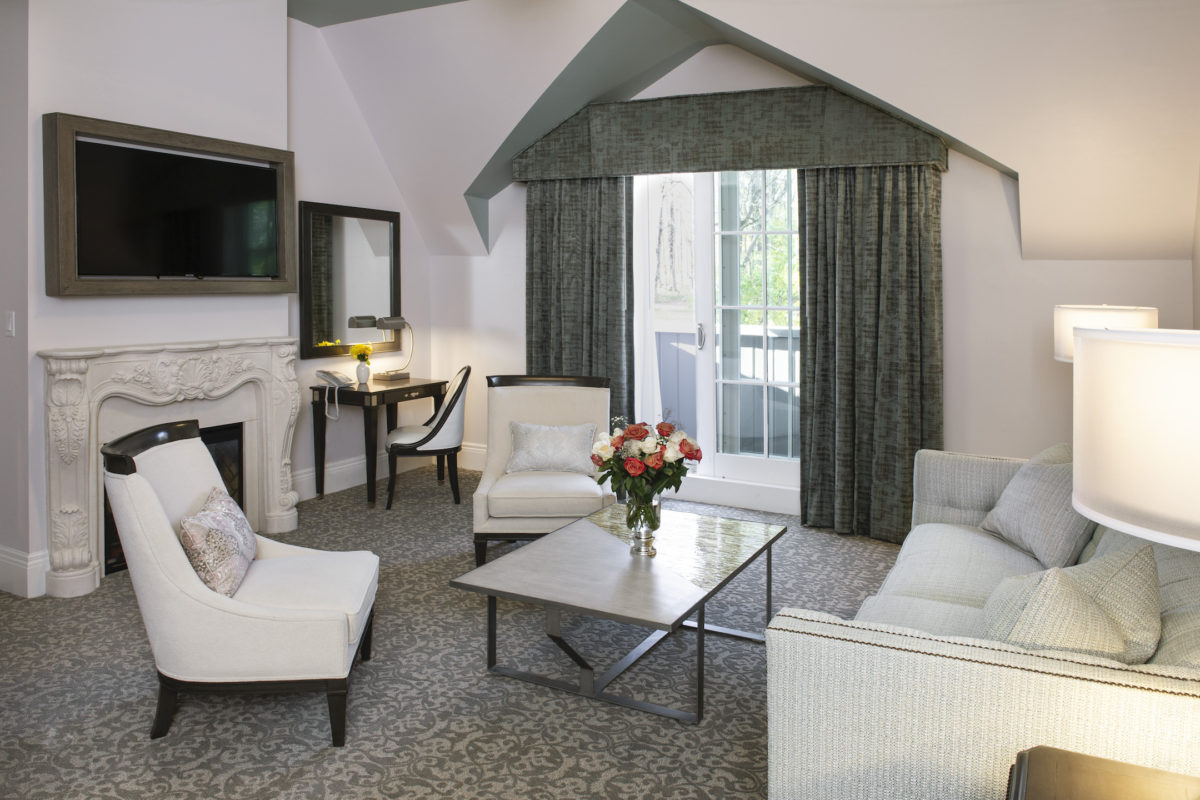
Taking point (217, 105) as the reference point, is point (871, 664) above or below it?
below

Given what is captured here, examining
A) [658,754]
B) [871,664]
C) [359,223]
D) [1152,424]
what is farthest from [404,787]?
[359,223]

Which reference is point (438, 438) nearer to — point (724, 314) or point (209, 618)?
point (724, 314)

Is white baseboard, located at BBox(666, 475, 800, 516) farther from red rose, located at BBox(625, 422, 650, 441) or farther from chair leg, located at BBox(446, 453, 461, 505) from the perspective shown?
red rose, located at BBox(625, 422, 650, 441)

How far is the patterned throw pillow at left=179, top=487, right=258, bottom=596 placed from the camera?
2910 mm

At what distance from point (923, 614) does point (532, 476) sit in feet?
7.66

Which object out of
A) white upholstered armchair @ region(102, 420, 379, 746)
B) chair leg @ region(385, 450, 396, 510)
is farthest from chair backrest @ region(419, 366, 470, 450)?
white upholstered armchair @ region(102, 420, 379, 746)

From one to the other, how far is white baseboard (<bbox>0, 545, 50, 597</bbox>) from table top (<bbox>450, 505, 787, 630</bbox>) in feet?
7.24

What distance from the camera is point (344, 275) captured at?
19.7ft

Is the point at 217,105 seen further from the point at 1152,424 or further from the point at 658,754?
the point at 1152,424

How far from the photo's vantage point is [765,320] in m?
5.66

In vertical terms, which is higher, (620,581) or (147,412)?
(147,412)

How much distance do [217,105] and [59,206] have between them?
1.06 metres

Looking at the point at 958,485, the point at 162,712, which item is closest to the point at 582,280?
the point at 958,485

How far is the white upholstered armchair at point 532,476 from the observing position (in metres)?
4.38
